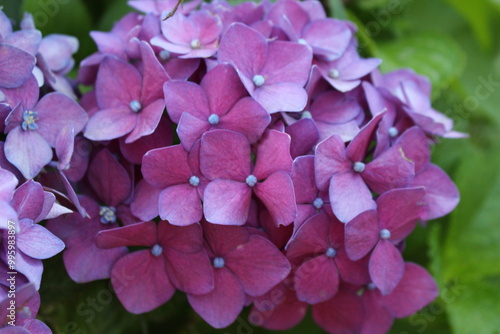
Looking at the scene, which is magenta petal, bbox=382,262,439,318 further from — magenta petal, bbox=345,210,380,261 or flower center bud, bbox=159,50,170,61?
flower center bud, bbox=159,50,170,61

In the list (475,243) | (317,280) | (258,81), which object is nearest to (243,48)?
(258,81)

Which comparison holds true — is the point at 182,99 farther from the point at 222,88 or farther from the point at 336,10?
the point at 336,10

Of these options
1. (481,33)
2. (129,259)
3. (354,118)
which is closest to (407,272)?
(354,118)

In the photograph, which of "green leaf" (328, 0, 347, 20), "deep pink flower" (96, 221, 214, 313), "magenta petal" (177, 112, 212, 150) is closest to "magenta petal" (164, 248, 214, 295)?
"deep pink flower" (96, 221, 214, 313)

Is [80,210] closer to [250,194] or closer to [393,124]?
[250,194]

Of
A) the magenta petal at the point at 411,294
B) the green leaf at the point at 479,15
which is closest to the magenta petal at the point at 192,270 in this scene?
the magenta petal at the point at 411,294

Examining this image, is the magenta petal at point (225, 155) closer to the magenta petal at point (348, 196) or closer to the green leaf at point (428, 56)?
the magenta petal at point (348, 196)
